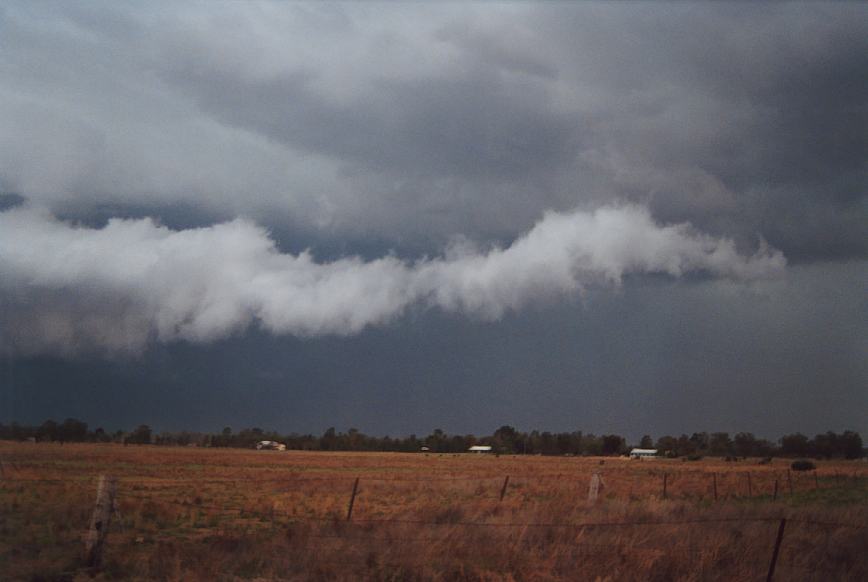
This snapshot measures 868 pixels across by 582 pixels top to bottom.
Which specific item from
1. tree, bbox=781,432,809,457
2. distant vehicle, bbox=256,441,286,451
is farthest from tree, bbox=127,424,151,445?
tree, bbox=781,432,809,457

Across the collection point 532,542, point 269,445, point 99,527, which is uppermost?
point 99,527

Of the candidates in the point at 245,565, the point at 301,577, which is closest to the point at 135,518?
the point at 245,565

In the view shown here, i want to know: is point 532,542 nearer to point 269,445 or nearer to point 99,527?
point 99,527

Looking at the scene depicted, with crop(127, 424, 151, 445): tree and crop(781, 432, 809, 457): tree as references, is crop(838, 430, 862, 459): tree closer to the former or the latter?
→ crop(781, 432, 809, 457): tree

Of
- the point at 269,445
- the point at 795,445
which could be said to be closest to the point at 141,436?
the point at 269,445

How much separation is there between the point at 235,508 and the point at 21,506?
22.6 feet

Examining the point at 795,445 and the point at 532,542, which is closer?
the point at 532,542

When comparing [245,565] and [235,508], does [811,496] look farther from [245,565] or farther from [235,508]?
[245,565]

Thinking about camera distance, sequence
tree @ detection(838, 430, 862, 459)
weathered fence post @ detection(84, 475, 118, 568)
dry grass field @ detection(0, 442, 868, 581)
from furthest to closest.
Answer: tree @ detection(838, 430, 862, 459) < weathered fence post @ detection(84, 475, 118, 568) < dry grass field @ detection(0, 442, 868, 581)

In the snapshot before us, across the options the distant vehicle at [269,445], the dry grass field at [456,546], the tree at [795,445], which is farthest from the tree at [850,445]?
the dry grass field at [456,546]

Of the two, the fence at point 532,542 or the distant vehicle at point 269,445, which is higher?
the fence at point 532,542

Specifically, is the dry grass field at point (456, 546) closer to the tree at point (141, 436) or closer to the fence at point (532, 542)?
the fence at point (532, 542)

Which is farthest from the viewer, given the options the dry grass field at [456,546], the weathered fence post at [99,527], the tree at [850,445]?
the tree at [850,445]

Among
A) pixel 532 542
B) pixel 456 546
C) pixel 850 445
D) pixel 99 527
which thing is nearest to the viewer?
pixel 99 527
